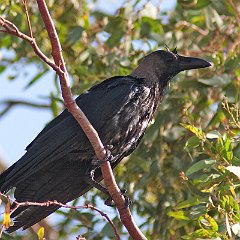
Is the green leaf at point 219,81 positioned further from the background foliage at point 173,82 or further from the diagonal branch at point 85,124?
the diagonal branch at point 85,124

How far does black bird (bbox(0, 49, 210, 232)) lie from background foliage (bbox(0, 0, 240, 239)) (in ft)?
1.50

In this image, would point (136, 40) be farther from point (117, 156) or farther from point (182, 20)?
point (117, 156)

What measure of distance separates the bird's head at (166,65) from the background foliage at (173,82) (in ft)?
0.83

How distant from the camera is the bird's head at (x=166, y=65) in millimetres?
5230

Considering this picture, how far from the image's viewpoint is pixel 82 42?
631 centimetres

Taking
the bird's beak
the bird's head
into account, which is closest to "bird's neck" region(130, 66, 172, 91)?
the bird's head

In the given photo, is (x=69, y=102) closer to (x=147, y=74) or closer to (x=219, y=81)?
(x=147, y=74)

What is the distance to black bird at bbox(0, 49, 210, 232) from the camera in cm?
468

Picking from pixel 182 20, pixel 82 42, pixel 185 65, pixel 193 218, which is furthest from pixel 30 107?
pixel 193 218

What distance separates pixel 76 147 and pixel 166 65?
97 centimetres

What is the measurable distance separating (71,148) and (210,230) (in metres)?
0.97

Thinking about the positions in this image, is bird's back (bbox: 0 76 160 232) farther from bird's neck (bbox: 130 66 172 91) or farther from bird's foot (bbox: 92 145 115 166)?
bird's neck (bbox: 130 66 172 91)

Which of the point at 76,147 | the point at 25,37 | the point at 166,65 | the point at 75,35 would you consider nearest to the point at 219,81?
the point at 166,65

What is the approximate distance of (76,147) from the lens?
15.4ft
